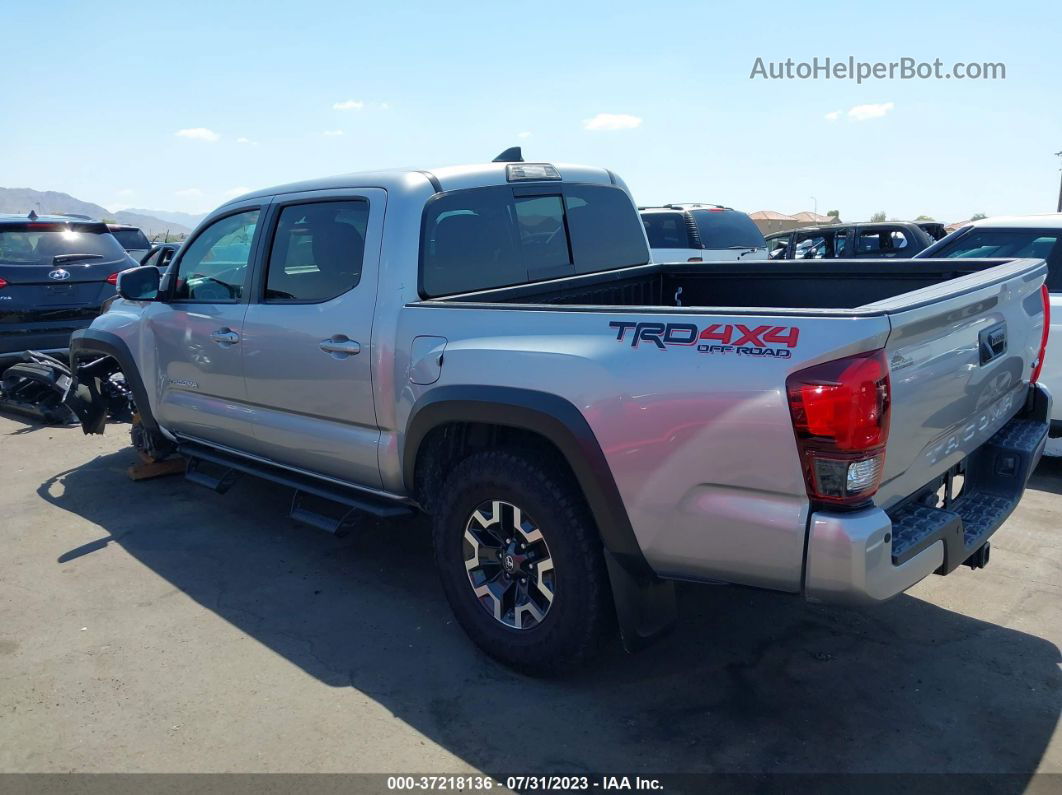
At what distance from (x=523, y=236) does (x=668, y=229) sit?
26.6 feet

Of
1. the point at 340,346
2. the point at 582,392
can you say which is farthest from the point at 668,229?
the point at 582,392

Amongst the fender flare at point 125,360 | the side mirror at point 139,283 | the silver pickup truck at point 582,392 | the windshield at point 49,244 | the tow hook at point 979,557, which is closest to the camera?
the silver pickup truck at point 582,392

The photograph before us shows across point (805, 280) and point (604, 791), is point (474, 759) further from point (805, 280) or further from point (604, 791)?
point (805, 280)

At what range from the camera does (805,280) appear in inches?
165

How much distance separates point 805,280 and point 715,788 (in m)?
2.54

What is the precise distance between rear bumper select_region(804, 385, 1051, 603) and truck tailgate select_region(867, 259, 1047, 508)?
0.31 feet

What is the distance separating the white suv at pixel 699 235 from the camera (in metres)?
11.5

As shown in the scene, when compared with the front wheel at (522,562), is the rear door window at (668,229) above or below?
above

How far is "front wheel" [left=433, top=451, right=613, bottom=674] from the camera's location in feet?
9.88

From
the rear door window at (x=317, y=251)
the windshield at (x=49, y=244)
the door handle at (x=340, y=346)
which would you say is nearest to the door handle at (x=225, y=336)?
the rear door window at (x=317, y=251)

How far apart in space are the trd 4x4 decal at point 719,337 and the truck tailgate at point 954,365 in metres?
0.29

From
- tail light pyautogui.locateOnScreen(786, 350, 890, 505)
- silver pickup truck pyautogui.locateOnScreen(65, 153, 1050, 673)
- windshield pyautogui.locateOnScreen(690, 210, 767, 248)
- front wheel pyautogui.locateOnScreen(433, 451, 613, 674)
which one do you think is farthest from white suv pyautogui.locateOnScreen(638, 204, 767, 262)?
tail light pyautogui.locateOnScreen(786, 350, 890, 505)

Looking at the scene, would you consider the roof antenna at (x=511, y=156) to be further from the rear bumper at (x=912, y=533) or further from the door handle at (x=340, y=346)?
the rear bumper at (x=912, y=533)

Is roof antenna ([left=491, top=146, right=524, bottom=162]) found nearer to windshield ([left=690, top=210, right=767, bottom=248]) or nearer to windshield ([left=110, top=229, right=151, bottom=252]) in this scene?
windshield ([left=690, top=210, right=767, bottom=248])
